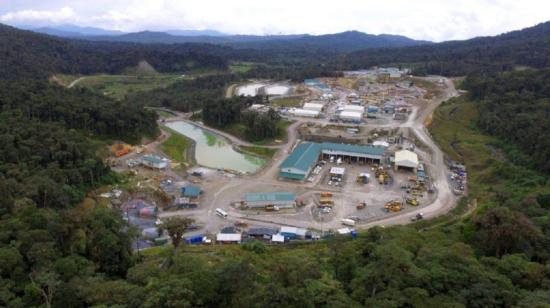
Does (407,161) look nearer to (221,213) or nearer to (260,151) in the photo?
(260,151)

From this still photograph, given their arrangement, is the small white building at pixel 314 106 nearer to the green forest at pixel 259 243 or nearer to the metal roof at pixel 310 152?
the green forest at pixel 259 243

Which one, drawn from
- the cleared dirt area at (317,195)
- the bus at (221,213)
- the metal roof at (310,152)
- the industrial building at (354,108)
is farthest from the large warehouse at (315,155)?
the industrial building at (354,108)

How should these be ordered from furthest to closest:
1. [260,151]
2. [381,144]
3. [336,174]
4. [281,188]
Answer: [260,151]
[381,144]
[336,174]
[281,188]

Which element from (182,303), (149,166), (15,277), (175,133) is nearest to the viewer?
(182,303)

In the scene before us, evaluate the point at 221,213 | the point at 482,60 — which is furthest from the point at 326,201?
the point at 482,60

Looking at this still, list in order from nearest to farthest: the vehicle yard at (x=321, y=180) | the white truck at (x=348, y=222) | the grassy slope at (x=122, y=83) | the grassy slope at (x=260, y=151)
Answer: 1. the white truck at (x=348, y=222)
2. the vehicle yard at (x=321, y=180)
3. the grassy slope at (x=260, y=151)
4. the grassy slope at (x=122, y=83)

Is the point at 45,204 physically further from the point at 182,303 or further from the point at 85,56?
the point at 85,56

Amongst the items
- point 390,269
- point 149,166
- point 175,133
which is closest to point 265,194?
point 149,166
